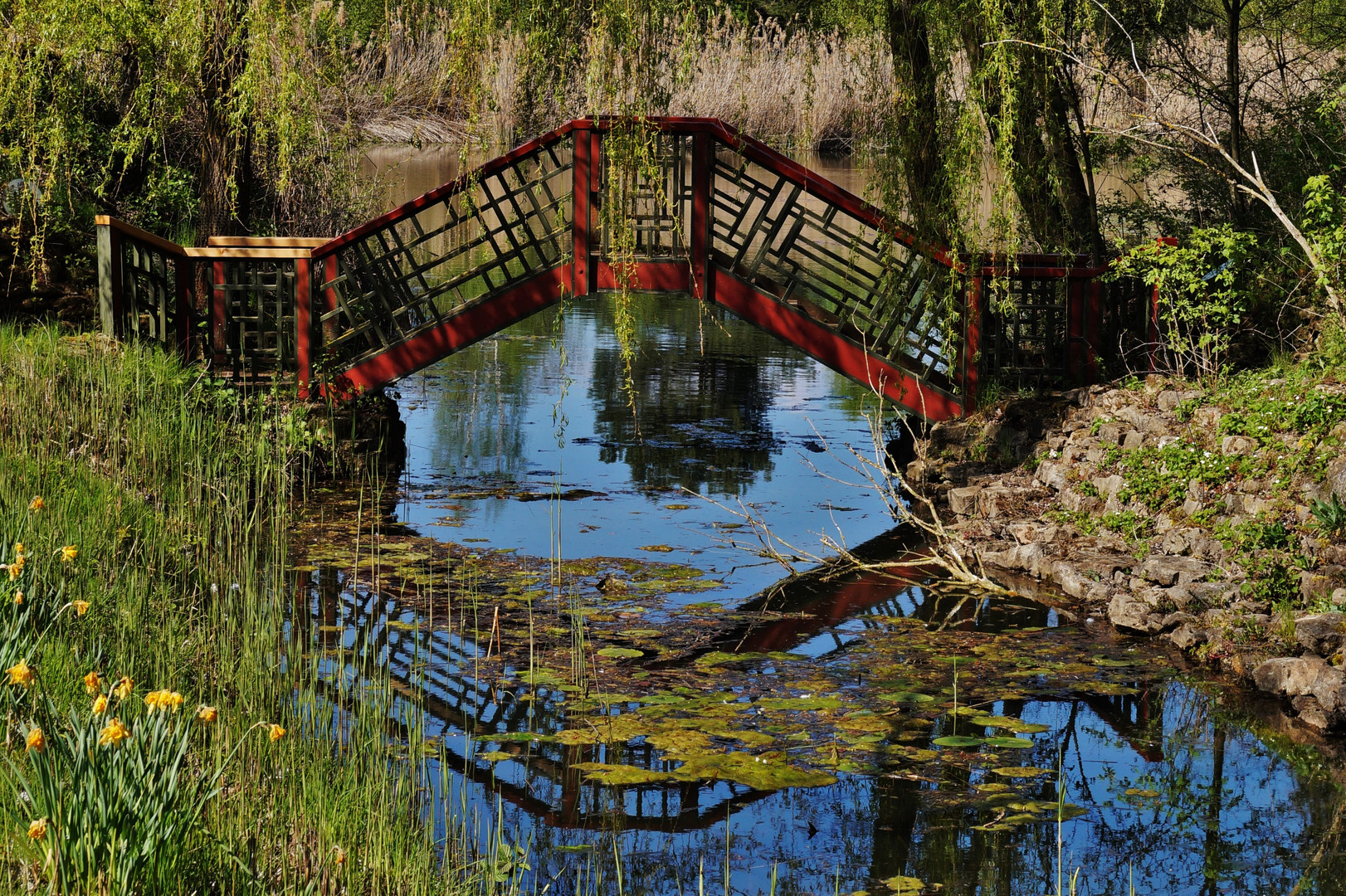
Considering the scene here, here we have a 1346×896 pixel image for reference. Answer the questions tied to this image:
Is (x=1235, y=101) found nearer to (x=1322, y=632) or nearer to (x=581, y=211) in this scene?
(x=581, y=211)

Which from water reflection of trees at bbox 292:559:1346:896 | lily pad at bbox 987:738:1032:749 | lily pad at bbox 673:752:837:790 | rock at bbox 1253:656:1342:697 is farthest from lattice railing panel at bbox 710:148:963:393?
lily pad at bbox 673:752:837:790

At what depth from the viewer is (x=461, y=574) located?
7656 mm

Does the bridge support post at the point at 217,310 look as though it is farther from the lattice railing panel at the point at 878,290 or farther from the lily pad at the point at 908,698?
the lily pad at the point at 908,698

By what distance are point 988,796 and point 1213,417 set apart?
13.8 feet

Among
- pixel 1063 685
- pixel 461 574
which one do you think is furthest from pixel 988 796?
pixel 461 574

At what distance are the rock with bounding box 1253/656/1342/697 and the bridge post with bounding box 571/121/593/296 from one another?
196 inches

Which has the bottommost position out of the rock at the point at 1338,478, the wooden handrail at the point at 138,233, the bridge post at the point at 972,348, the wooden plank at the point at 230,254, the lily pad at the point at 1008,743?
the lily pad at the point at 1008,743

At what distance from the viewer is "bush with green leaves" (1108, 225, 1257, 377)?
9305 millimetres

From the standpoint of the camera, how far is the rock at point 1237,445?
7871 millimetres

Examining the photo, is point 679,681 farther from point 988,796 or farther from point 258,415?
point 258,415

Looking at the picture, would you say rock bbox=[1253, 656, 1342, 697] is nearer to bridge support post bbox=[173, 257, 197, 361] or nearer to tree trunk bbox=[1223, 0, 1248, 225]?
tree trunk bbox=[1223, 0, 1248, 225]

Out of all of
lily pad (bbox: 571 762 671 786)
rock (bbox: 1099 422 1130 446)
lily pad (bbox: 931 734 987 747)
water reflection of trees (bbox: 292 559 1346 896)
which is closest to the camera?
water reflection of trees (bbox: 292 559 1346 896)

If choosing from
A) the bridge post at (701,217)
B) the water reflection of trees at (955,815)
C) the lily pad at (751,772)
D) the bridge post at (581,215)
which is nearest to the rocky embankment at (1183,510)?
the water reflection of trees at (955,815)

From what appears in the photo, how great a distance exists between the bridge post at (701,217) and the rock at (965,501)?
2098mm
